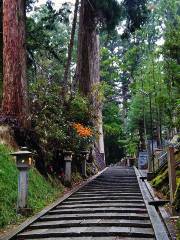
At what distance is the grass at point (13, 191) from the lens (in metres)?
7.51

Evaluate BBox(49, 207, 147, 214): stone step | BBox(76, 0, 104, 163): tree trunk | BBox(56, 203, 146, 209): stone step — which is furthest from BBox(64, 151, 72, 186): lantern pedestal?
BBox(76, 0, 104, 163): tree trunk

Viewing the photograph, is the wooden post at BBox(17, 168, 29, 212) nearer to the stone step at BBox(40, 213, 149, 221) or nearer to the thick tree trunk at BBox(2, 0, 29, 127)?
the stone step at BBox(40, 213, 149, 221)

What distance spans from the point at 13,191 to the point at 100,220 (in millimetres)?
2010

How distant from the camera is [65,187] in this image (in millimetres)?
12609

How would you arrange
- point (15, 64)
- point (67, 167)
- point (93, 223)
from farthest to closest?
point (67, 167), point (15, 64), point (93, 223)

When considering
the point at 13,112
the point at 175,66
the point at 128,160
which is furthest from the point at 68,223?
the point at 128,160

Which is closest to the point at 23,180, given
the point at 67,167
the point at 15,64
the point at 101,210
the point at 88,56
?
the point at 101,210

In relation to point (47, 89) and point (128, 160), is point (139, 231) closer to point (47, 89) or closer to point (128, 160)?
point (47, 89)

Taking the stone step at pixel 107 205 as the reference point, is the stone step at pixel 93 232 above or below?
below

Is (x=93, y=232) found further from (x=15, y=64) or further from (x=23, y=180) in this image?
(x=15, y=64)

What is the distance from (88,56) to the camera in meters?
21.9

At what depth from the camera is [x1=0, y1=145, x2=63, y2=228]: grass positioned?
7.51 metres

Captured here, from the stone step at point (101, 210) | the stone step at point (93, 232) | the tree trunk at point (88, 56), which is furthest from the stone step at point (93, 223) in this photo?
the tree trunk at point (88, 56)

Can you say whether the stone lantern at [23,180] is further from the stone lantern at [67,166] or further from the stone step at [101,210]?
the stone lantern at [67,166]
